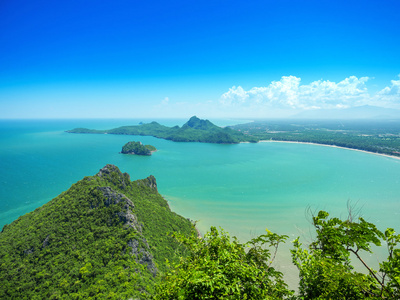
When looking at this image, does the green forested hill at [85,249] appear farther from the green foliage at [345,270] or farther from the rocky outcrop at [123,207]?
the green foliage at [345,270]

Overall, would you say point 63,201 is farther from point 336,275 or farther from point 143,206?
point 336,275

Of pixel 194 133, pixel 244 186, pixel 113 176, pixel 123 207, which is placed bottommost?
pixel 244 186

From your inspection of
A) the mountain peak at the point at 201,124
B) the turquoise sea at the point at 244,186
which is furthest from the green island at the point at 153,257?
the mountain peak at the point at 201,124

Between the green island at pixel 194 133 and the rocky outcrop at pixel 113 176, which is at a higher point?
the green island at pixel 194 133

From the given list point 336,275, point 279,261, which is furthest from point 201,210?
point 336,275

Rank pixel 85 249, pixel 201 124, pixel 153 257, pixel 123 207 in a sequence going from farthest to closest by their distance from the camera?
1. pixel 201 124
2. pixel 123 207
3. pixel 153 257
4. pixel 85 249

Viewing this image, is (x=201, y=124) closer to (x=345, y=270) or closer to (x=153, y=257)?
(x=153, y=257)

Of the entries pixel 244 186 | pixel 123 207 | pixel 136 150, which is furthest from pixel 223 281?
pixel 136 150

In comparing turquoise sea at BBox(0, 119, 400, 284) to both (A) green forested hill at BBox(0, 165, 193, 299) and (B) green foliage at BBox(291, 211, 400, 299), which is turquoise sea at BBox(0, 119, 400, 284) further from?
(B) green foliage at BBox(291, 211, 400, 299)
